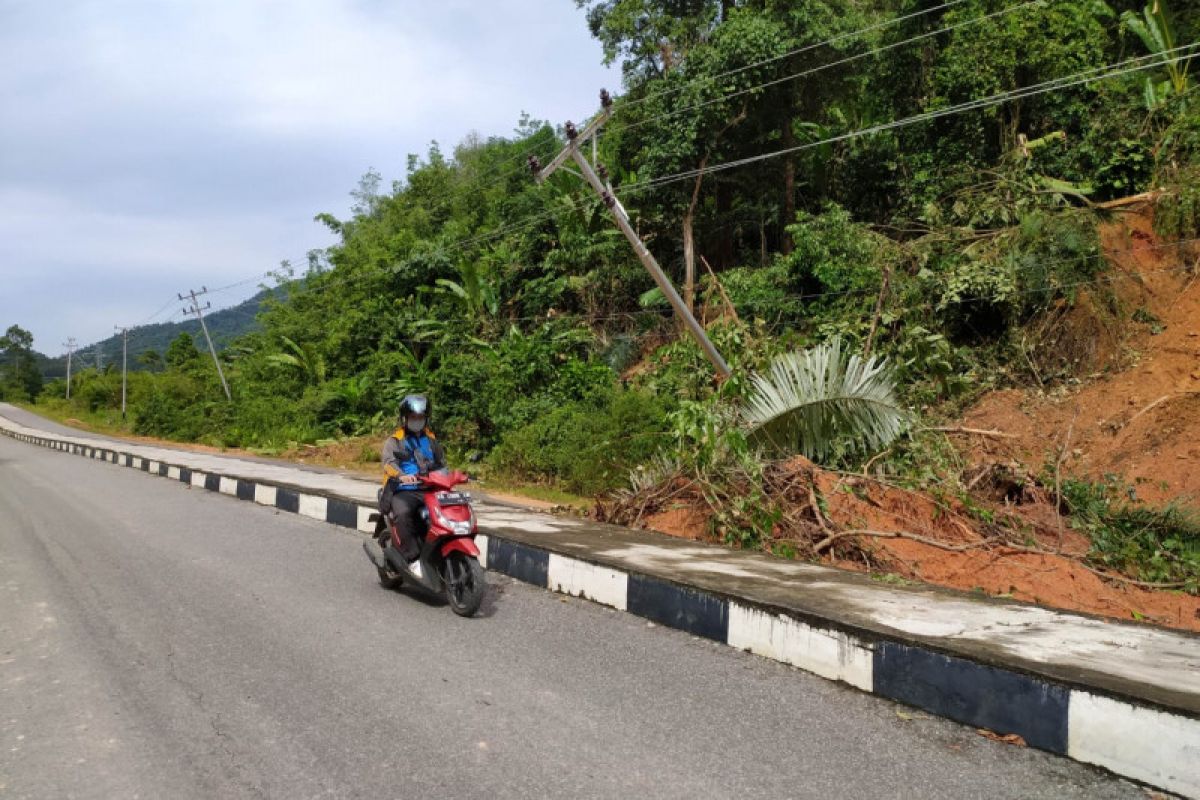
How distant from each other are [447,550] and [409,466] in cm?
84

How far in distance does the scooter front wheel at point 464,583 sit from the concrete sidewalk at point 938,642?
0.84m

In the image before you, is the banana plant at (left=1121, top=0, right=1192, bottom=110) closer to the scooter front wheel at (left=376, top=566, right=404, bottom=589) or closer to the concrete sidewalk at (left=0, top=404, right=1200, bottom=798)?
the concrete sidewalk at (left=0, top=404, right=1200, bottom=798)

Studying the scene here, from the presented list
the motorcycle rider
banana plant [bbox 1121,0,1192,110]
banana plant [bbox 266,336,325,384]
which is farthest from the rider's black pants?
banana plant [bbox 266,336,325,384]

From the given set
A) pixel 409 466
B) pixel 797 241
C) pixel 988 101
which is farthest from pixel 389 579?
pixel 797 241

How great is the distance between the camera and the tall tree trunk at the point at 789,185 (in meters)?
20.1

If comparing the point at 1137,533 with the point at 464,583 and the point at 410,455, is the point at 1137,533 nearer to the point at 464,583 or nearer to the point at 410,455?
the point at 464,583

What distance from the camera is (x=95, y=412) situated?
2650 inches

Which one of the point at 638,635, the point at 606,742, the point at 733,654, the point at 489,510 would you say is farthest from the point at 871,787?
the point at 489,510

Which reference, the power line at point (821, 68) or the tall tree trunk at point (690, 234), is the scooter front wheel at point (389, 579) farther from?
the power line at point (821, 68)

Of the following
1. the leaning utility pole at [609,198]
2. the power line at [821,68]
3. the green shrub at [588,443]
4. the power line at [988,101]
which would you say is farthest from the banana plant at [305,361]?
the leaning utility pole at [609,198]

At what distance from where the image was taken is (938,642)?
373 centimetres

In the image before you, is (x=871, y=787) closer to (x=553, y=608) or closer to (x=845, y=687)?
(x=845, y=687)

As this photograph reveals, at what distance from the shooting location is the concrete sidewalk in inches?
117

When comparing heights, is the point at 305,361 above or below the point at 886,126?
below
